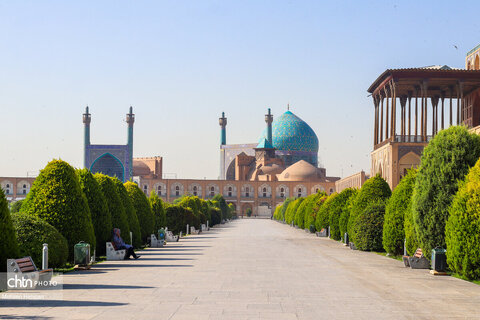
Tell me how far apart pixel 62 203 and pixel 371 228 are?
31.0 feet

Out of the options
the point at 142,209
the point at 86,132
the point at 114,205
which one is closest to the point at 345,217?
the point at 142,209

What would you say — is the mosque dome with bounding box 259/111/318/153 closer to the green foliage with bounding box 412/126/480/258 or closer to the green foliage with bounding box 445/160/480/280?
the green foliage with bounding box 412/126/480/258

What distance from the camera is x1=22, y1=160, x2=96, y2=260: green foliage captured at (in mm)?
14328

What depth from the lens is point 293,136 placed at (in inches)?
4328

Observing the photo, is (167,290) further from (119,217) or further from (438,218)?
(119,217)

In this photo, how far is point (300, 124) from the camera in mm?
109938

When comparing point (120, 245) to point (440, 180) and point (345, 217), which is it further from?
point (345, 217)

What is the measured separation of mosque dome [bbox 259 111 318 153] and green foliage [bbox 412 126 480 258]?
95.0m

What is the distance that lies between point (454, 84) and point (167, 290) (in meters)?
35.6

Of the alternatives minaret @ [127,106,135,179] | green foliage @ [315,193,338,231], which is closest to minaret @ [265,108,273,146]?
minaret @ [127,106,135,179]

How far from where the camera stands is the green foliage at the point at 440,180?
45.8ft

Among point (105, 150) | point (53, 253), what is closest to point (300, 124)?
point (105, 150)

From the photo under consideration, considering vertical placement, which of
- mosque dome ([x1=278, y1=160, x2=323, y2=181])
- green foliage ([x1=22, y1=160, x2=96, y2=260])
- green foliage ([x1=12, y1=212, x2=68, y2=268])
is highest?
mosque dome ([x1=278, y1=160, x2=323, y2=181])

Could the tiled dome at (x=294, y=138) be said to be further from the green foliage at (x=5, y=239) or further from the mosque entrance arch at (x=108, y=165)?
the green foliage at (x=5, y=239)
